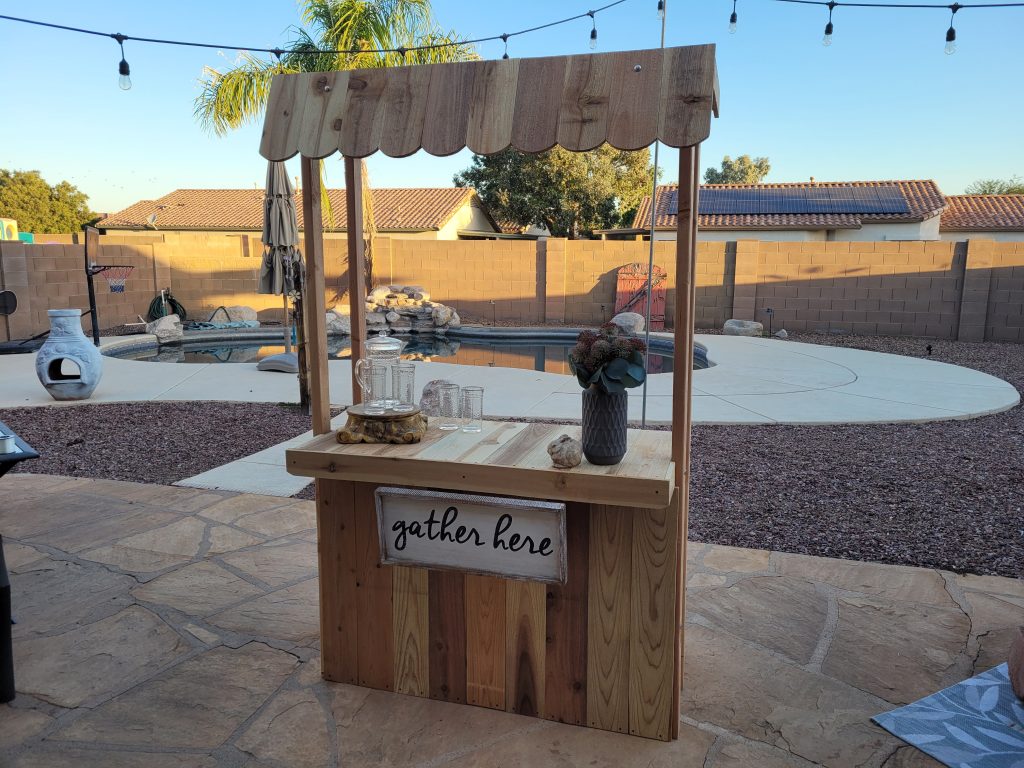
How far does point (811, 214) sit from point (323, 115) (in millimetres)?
21510

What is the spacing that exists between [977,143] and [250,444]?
121 ft

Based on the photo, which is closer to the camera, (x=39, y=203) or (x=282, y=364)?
(x=282, y=364)

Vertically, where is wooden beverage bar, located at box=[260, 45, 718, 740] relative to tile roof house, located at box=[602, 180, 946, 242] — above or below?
below

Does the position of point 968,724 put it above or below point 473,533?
below

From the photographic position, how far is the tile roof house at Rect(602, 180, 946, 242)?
20.5 meters

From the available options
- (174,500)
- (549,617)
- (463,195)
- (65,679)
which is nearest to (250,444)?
(174,500)

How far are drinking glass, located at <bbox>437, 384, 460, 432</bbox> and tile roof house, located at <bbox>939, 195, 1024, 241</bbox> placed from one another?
85.9 ft

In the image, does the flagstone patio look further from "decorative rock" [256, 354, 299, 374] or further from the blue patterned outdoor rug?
"decorative rock" [256, 354, 299, 374]

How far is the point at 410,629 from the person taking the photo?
7.39ft

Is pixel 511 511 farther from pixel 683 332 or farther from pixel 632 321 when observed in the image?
Answer: pixel 632 321

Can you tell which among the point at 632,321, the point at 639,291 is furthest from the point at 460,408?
the point at 639,291

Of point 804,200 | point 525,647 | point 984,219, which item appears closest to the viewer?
point 525,647

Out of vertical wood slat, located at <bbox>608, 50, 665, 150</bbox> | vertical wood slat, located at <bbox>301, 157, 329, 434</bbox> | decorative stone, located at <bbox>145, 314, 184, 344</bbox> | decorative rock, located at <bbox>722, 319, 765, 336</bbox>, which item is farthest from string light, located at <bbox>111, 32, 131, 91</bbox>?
decorative rock, located at <bbox>722, 319, 765, 336</bbox>

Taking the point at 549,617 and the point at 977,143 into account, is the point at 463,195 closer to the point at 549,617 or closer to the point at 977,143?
the point at 977,143
